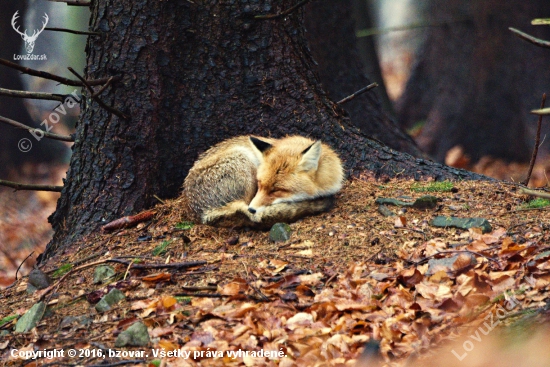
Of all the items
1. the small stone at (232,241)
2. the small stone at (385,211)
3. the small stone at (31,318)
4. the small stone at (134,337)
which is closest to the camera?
the small stone at (134,337)

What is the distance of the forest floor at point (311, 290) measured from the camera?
141 inches

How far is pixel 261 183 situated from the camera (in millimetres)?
5523

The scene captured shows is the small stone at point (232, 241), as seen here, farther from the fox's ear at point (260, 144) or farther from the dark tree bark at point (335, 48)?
the dark tree bark at point (335, 48)

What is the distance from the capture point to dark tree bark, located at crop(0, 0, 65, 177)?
501 inches

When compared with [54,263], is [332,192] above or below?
above

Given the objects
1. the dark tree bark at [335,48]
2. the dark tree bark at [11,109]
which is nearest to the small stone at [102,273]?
the dark tree bark at [335,48]

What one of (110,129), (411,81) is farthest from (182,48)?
(411,81)

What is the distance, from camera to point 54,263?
17.8 ft

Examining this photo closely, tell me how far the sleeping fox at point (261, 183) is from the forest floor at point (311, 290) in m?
0.18

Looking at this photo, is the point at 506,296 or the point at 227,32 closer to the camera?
the point at 506,296

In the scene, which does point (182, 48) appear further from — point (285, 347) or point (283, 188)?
point (285, 347)

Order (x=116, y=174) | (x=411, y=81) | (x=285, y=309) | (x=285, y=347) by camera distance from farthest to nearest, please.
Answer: (x=411, y=81), (x=116, y=174), (x=285, y=309), (x=285, y=347)

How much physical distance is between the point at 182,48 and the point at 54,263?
2.62 metres

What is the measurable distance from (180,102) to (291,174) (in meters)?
Result: 1.52
